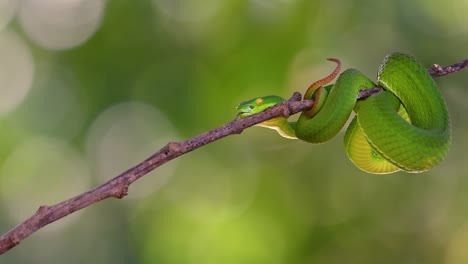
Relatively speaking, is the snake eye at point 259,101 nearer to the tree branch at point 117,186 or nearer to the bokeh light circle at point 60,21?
the tree branch at point 117,186

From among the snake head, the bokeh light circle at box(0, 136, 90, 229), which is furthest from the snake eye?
the bokeh light circle at box(0, 136, 90, 229)

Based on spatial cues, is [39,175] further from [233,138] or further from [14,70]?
[233,138]

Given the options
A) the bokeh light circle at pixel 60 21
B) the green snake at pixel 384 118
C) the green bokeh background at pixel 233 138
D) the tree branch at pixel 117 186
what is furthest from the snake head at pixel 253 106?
the bokeh light circle at pixel 60 21

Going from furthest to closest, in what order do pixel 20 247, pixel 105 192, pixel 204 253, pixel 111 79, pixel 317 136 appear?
pixel 20 247
pixel 111 79
pixel 204 253
pixel 317 136
pixel 105 192

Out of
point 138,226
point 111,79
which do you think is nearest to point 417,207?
point 138,226

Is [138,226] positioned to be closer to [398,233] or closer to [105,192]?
[398,233]

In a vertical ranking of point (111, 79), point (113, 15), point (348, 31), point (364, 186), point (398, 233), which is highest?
point (113, 15)
